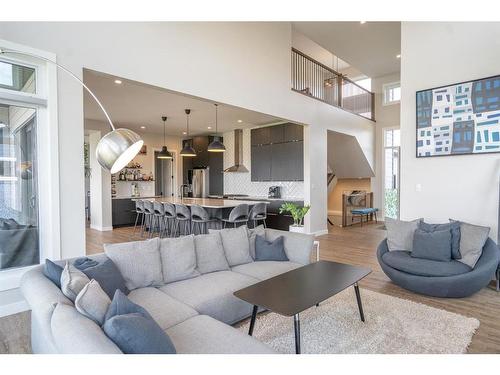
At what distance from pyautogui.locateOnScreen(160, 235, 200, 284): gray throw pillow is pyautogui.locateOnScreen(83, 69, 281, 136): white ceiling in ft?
8.21

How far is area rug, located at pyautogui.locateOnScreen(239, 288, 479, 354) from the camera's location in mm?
2320

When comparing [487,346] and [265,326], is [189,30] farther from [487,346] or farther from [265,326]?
[487,346]

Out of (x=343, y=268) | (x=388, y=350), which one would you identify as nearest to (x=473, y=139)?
(x=343, y=268)

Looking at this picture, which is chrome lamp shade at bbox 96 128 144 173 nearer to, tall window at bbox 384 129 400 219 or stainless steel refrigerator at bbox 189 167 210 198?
stainless steel refrigerator at bbox 189 167 210 198

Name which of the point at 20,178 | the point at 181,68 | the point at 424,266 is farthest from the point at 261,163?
the point at 20,178

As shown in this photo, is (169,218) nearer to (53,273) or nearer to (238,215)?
(238,215)

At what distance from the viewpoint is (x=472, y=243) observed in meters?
3.46

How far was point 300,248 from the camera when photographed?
135 inches

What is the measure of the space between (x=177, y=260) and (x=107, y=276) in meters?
0.69

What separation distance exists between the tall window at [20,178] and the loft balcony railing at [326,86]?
482 cm

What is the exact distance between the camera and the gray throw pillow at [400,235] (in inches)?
154

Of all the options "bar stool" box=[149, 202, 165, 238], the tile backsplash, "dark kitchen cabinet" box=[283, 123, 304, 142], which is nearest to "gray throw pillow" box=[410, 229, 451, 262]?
"dark kitchen cabinet" box=[283, 123, 304, 142]

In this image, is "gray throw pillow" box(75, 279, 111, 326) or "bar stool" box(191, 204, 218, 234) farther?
"bar stool" box(191, 204, 218, 234)

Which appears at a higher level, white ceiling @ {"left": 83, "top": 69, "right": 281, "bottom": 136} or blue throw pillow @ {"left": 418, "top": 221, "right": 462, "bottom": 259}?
white ceiling @ {"left": 83, "top": 69, "right": 281, "bottom": 136}
